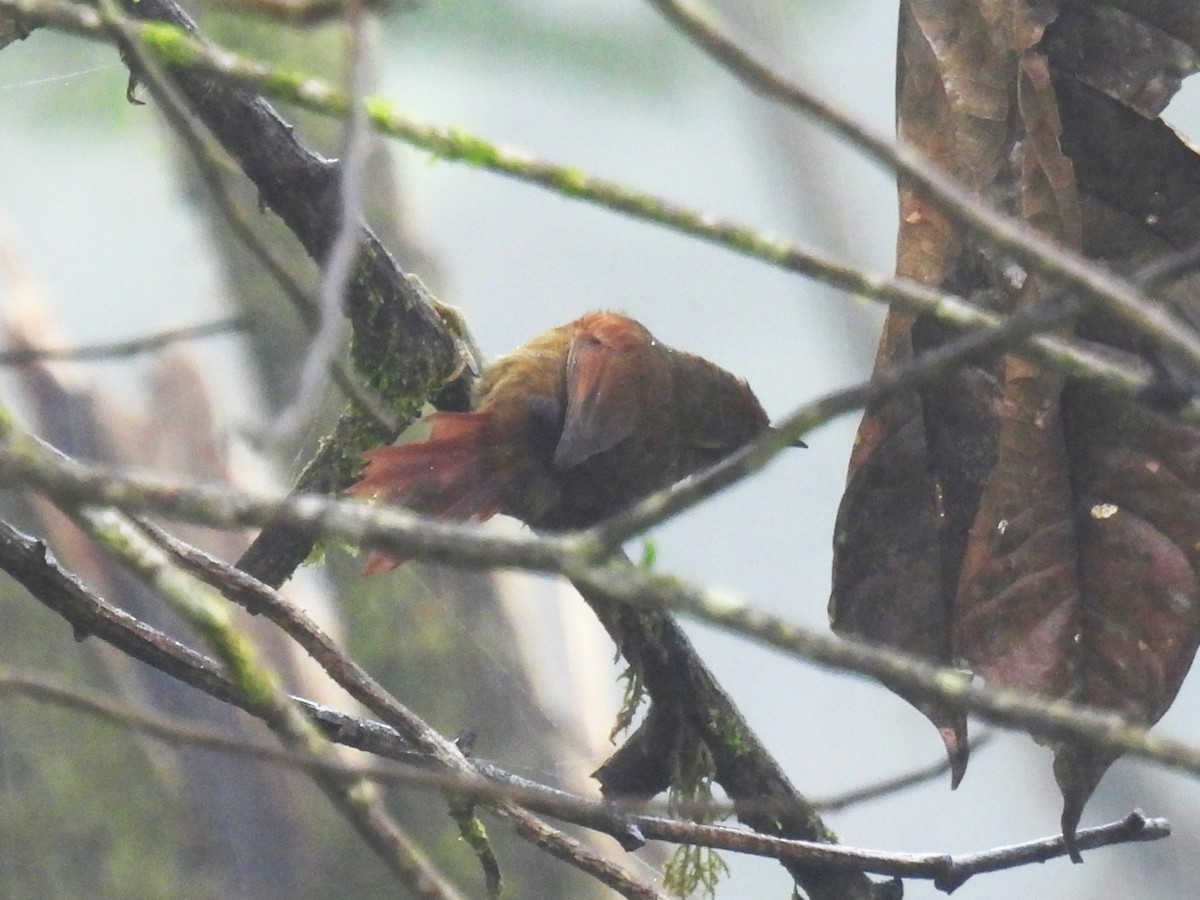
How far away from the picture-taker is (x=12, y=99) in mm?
2445

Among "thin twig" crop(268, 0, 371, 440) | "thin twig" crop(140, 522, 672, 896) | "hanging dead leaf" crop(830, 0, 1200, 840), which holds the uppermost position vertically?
"hanging dead leaf" crop(830, 0, 1200, 840)

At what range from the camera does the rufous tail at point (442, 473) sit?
1418 millimetres

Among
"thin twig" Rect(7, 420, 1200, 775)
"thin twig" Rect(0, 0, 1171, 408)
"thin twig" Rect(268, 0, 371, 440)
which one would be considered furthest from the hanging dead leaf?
"thin twig" Rect(268, 0, 371, 440)

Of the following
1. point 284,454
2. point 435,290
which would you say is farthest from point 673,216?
point 435,290

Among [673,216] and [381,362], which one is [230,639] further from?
[381,362]

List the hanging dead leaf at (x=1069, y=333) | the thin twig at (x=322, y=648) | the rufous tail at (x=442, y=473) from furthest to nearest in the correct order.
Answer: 1. the rufous tail at (x=442, y=473)
2. the thin twig at (x=322, y=648)
3. the hanging dead leaf at (x=1069, y=333)

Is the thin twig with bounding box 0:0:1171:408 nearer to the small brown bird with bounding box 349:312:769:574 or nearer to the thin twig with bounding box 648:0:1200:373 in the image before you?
the thin twig with bounding box 648:0:1200:373

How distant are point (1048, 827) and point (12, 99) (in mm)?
2626

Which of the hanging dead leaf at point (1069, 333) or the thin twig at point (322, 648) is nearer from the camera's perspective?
the hanging dead leaf at point (1069, 333)

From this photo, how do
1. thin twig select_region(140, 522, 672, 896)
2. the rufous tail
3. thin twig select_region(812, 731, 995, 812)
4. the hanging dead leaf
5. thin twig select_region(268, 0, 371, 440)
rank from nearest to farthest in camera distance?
thin twig select_region(268, 0, 371, 440) → thin twig select_region(812, 731, 995, 812) → the hanging dead leaf → thin twig select_region(140, 522, 672, 896) → the rufous tail

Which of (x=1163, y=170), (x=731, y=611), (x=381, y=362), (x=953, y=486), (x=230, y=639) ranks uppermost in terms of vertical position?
(x=1163, y=170)

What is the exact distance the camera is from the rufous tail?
142 cm

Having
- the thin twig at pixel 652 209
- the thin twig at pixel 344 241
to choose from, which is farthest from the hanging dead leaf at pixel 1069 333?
the thin twig at pixel 344 241

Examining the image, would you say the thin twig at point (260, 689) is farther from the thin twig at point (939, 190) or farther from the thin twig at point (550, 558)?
the thin twig at point (939, 190)
